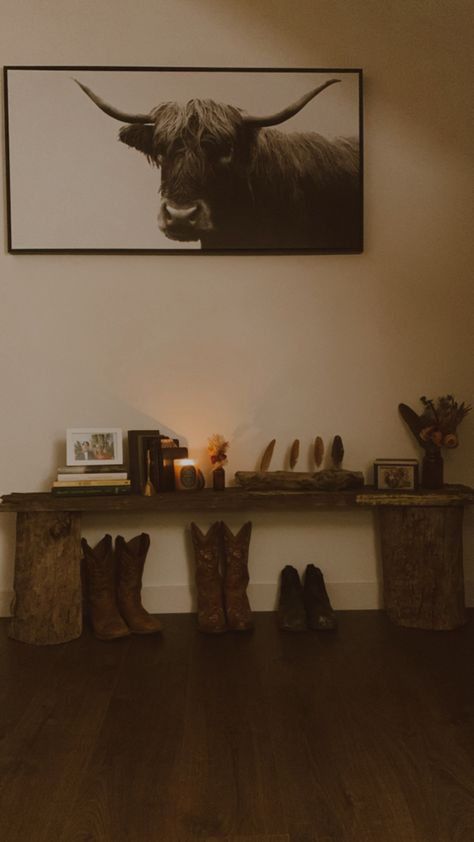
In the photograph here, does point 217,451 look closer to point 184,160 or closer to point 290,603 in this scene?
point 290,603

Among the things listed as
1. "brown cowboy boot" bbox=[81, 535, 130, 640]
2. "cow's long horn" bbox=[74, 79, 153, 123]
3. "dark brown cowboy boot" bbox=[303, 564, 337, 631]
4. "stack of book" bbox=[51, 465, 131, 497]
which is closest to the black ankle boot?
"dark brown cowboy boot" bbox=[303, 564, 337, 631]

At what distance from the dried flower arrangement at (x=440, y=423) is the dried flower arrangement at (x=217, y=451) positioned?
837 millimetres

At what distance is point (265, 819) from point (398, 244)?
2347 mm

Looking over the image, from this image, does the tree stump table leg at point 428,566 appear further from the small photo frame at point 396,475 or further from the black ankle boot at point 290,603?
the black ankle boot at point 290,603

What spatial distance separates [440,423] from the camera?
302 centimetres

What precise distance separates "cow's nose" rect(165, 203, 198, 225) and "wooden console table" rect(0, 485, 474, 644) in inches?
45.0

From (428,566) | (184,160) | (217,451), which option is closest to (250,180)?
(184,160)

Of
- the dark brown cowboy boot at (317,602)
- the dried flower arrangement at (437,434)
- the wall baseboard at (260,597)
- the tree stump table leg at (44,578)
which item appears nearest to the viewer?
the tree stump table leg at (44,578)

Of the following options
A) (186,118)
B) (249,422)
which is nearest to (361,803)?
(249,422)

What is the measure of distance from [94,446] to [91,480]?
155 mm

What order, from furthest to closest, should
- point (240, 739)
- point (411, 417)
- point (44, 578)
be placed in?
1. point (411, 417)
2. point (44, 578)
3. point (240, 739)

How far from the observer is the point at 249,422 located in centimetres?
311

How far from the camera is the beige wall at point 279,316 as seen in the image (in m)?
3.04

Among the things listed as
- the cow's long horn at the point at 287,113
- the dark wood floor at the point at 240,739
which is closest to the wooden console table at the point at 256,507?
the dark wood floor at the point at 240,739
